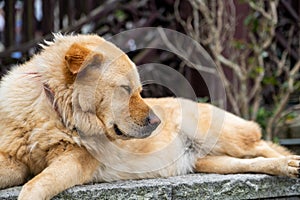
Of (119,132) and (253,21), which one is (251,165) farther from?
(253,21)

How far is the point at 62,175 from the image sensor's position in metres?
2.46

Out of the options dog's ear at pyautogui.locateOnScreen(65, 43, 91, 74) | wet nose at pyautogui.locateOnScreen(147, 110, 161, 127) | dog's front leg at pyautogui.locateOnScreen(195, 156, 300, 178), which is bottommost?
dog's front leg at pyautogui.locateOnScreen(195, 156, 300, 178)

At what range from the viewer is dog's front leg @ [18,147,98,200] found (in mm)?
2312

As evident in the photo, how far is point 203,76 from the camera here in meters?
5.17

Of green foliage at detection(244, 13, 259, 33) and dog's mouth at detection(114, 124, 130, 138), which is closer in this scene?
dog's mouth at detection(114, 124, 130, 138)

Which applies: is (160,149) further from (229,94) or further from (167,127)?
(229,94)

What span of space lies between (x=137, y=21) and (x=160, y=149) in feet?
7.99

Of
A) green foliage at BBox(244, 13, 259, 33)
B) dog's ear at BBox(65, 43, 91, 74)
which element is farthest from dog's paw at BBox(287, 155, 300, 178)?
green foliage at BBox(244, 13, 259, 33)

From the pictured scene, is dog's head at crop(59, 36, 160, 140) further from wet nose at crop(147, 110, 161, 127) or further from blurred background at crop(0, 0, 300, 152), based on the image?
blurred background at crop(0, 0, 300, 152)

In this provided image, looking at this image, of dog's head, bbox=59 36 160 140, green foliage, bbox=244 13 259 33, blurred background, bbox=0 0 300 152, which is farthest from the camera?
green foliage, bbox=244 13 259 33

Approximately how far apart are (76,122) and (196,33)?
8.77 ft

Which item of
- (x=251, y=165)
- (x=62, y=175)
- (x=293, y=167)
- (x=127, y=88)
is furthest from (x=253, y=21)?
(x=62, y=175)

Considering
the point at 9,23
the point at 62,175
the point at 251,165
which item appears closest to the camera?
the point at 62,175

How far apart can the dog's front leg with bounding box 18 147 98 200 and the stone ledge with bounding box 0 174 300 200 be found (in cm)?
5
